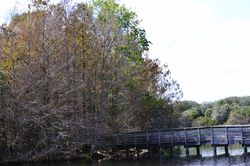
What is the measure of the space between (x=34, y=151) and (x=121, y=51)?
14211 mm

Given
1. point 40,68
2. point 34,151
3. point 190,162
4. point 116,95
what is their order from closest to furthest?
point 190,162 < point 34,151 < point 40,68 < point 116,95

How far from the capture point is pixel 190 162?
33.1 m

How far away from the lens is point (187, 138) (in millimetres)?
39094

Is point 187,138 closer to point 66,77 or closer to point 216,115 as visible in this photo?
point 66,77

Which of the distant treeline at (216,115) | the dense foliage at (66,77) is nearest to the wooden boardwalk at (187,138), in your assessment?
the dense foliage at (66,77)

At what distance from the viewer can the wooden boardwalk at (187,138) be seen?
1407 inches

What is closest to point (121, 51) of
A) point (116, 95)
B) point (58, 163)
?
point (116, 95)

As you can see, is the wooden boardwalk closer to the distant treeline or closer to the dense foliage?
the dense foliage

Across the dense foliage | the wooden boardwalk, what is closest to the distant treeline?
the dense foliage

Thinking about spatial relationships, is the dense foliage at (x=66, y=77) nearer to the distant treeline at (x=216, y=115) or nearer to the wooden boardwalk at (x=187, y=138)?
the wooden boardwalk at (x=187, y=138)

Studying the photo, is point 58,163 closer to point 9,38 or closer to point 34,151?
point 34,151

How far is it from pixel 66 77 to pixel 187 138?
400 inches

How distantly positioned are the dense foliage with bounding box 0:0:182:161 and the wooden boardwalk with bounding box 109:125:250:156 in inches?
79.4

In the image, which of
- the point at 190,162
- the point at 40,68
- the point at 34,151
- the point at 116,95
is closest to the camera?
the point at 190,162
